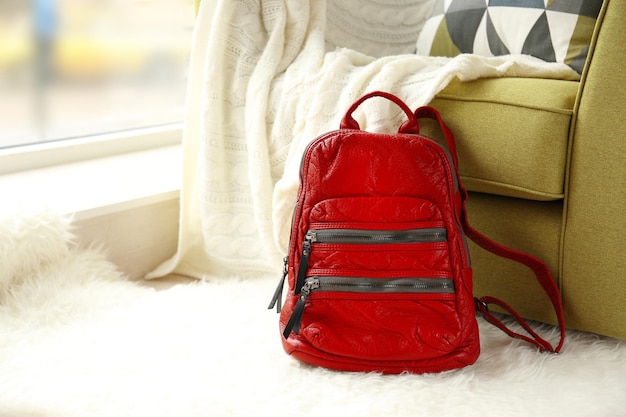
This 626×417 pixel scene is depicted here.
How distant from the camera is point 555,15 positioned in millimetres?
1487

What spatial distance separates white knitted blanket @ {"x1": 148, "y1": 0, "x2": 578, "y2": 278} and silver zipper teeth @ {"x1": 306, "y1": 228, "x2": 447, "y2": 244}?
0.76ft

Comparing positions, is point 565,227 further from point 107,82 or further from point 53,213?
point 107,82

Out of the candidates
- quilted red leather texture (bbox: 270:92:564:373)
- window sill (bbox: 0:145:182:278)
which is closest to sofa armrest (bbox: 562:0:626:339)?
quilted red leather texture (bbox: 270:92:564:373)

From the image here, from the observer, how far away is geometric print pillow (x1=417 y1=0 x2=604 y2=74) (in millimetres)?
1458

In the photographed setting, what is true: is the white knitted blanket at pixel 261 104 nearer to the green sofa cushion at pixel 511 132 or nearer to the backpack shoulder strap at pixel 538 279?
the green sofa cushion at pixel 511 132

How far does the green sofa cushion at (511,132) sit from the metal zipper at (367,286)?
22 centimetres

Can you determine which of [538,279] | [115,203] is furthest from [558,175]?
[115,203]

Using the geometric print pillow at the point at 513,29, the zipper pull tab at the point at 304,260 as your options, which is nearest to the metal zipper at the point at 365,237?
the zipper pull tab at the point at 304,260

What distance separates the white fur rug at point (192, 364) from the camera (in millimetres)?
1033

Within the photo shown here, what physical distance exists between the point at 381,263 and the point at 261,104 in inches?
21.7

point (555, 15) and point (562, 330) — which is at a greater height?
point (555, 15)

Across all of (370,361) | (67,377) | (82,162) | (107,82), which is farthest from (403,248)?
(107,82)

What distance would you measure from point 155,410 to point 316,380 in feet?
0.80

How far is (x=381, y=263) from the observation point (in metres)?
1.14
